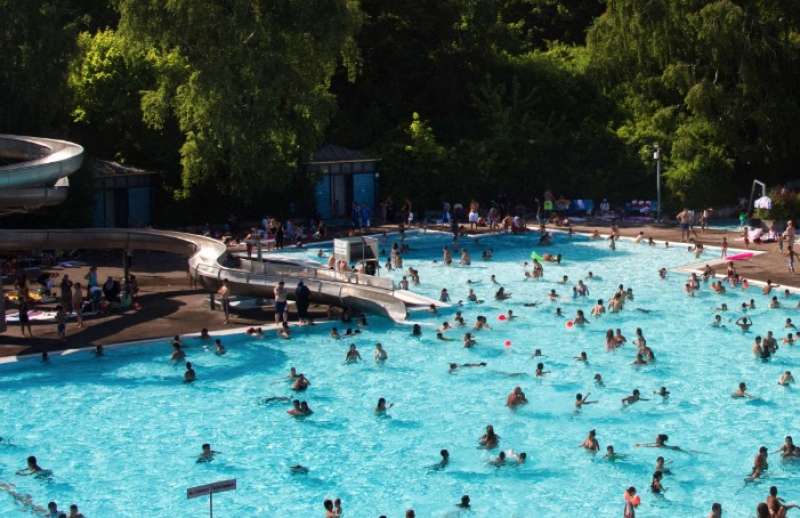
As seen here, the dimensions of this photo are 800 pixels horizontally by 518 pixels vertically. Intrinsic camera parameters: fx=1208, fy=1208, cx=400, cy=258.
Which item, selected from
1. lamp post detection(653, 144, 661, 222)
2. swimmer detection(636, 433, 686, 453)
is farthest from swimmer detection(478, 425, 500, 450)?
lamp post detection(653, 144, 661, 222)

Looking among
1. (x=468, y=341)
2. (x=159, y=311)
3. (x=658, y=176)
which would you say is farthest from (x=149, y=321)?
(x=658, y=176)

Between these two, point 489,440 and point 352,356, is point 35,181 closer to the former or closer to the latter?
point 352,356

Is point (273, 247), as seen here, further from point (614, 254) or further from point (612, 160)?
point (612, 160)

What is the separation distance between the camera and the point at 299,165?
49594 millimetres

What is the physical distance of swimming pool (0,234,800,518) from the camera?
70.0 ft

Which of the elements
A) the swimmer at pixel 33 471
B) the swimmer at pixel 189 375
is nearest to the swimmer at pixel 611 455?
the swimmer at pixel 189 375

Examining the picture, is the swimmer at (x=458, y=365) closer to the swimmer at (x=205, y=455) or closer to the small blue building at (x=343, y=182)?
the swimmer at (x=205, y=455)

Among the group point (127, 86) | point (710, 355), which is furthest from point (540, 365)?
point (127, 86)

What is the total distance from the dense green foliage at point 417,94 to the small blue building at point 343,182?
98 cm

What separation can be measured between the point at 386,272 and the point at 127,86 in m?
14.9

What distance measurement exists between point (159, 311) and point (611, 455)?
1612 cm

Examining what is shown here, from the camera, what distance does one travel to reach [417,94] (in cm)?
5903

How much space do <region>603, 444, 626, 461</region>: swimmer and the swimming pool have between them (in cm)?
27

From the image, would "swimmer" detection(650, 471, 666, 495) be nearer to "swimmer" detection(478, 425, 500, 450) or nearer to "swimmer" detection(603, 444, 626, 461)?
"swimmer" detection(603, 444, 626, 461)
